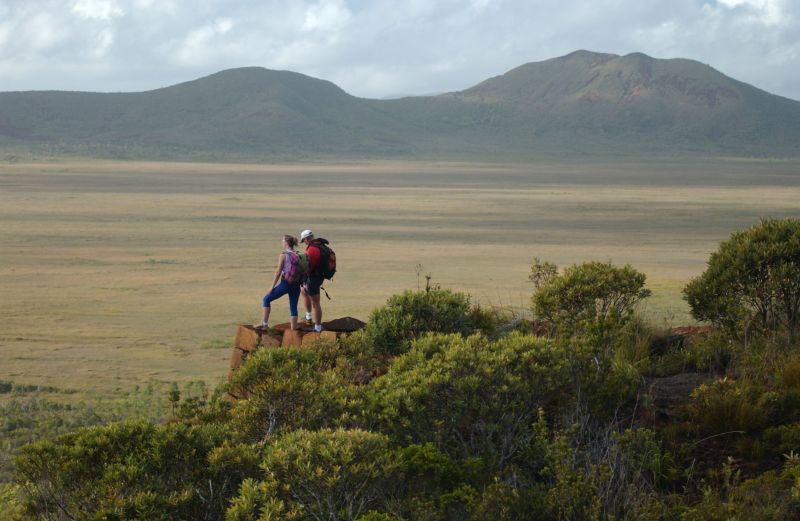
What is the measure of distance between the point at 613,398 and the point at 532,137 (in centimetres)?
13685

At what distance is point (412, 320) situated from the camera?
10688mm

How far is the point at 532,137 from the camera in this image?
14262 cm

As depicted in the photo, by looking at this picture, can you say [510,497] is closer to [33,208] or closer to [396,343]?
[396,343]

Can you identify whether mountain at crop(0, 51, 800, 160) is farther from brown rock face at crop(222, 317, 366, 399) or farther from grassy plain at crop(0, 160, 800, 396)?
brown rock face at crop(222, 317, 366, 399)

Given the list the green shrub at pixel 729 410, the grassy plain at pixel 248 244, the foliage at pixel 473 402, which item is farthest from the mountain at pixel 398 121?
the green shrub at pixel 729 410

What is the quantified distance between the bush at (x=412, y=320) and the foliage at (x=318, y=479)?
4176 mm

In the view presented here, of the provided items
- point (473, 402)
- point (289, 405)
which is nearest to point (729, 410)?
point (473, 402)

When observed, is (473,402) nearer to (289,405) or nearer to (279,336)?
(289,405)

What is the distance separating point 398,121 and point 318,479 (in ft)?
472

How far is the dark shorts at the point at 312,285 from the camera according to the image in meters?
12.1

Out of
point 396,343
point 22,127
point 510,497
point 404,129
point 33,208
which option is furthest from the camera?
point 404,129

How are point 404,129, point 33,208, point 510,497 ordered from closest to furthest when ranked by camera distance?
point 510,497
point 33,208
point 404,129

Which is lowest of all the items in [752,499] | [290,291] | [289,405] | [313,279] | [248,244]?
[248,244]

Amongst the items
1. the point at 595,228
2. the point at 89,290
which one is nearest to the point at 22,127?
the point at 595,228
